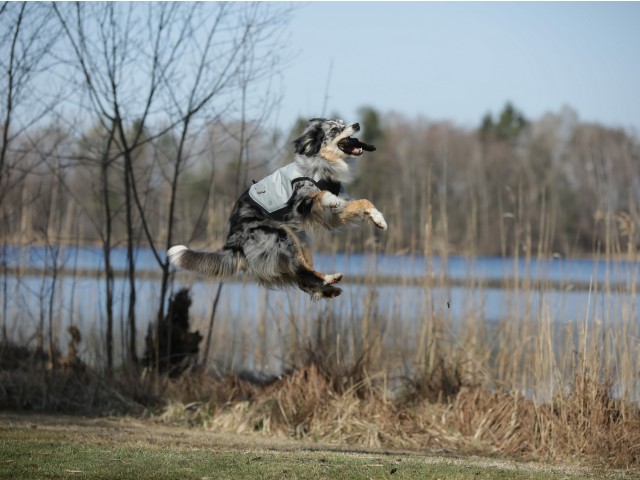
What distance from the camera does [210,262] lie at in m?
5.57

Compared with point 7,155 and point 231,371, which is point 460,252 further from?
point 7,155

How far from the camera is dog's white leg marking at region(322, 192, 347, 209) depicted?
5.18 m

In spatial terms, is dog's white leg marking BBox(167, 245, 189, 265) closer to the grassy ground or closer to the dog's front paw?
the dog's front paw

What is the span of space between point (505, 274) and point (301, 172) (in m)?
5.37

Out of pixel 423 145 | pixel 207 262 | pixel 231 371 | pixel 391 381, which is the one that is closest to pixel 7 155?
pixel 231 371

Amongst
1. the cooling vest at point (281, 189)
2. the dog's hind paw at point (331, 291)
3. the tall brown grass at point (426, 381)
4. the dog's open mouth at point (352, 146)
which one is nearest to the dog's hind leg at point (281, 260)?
the dog's hind paw at point (331, 291)

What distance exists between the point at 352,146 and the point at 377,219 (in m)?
0.64

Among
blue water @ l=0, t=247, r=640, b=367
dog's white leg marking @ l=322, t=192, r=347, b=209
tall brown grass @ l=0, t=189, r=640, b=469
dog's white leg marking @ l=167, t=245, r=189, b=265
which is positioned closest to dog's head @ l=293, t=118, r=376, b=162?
dog's white leg marking @ l=322, t=192, r=347, b=209

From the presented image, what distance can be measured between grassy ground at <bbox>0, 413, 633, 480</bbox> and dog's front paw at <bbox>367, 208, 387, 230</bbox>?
7.02 ft

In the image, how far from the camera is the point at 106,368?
10.6 m

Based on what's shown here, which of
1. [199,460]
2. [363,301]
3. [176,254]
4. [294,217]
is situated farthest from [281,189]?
[363,301]

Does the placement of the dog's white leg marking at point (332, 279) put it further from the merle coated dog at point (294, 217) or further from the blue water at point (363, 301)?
the blue water at point (363, 301)

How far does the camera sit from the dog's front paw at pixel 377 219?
4.85 meters

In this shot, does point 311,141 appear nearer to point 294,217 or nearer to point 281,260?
point 294,217
